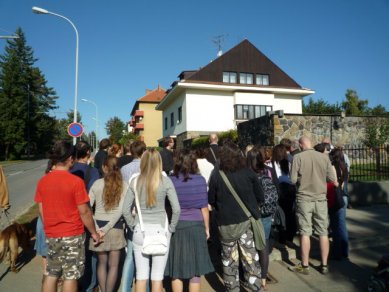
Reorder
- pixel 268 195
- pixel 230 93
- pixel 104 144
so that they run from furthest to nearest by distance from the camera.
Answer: pixel 230 93 → pixel 104 144 → pixel 268 195

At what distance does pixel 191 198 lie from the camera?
11.4 feet

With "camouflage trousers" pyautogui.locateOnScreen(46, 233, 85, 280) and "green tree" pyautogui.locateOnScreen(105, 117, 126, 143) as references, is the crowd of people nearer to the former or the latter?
"camouflage trousers" pyautogui.locateOnScreen(46, 233, 85, 280)

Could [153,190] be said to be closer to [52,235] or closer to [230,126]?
[52,235]

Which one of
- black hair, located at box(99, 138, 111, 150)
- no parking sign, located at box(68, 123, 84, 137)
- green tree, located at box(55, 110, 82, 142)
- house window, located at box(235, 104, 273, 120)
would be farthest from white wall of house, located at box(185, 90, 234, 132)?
green tree, located at box(55, 110, 82, 142)

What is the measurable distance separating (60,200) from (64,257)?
61 cm

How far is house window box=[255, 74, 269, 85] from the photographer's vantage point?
95.4ft

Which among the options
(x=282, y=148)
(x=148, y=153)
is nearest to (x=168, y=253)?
(x=148, y=153)

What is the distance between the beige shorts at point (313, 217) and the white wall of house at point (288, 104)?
24854 millimetres

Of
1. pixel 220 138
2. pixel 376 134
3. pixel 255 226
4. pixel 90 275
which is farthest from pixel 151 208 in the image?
pixel 220 138

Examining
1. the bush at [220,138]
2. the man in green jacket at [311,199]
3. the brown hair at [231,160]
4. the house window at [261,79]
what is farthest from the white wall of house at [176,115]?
the brown hair at [231,160]

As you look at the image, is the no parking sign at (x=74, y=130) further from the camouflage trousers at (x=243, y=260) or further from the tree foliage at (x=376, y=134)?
the tree foliage at (x=376, y=134)

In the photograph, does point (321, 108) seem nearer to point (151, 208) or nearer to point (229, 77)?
point (229, 77)

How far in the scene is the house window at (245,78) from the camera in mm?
28547

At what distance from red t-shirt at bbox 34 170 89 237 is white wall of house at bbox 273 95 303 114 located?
1065 inches
